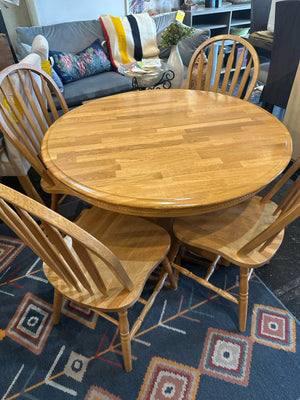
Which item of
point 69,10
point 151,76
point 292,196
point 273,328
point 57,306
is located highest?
point 69,10

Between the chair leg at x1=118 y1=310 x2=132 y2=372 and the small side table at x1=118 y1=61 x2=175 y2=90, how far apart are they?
182cm

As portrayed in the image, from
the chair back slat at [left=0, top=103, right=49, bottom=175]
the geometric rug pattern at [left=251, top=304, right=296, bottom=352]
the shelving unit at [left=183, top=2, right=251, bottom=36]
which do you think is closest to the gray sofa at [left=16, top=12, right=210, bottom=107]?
the shelving unit at [left=183, top=2, right=251, bottom=36]

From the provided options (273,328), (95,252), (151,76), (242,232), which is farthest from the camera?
(151,76)

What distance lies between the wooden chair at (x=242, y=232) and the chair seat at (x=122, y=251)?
13 centimetres

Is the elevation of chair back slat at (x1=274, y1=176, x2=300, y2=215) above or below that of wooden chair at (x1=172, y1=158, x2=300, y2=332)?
above

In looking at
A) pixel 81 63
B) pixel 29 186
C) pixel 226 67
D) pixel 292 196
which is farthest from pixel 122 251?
pixel 81 63

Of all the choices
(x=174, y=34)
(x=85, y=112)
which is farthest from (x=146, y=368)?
(x=174, y=34)

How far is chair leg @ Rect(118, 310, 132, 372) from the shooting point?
102 cm

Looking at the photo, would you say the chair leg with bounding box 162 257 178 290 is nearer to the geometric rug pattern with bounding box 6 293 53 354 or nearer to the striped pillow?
the geometric rug pattern with bounding box 6 293 53 354

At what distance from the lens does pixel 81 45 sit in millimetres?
3137

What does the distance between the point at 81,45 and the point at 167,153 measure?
2657 millimetres

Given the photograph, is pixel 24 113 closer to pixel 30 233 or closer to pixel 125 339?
pixel 30 233

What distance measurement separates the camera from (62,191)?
1.47m

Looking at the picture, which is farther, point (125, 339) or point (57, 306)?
point (57, 306)
